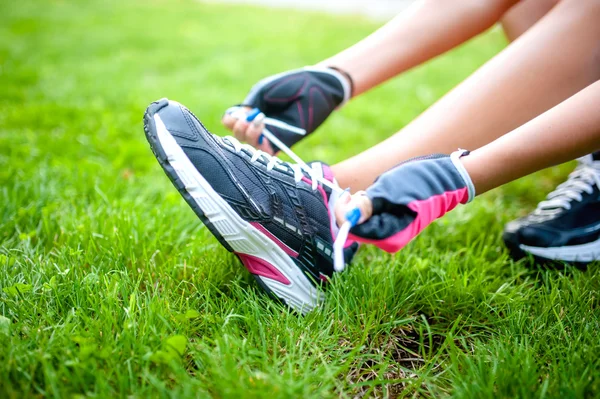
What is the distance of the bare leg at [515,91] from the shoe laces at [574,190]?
301mm

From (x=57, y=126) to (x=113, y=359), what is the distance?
204 cm

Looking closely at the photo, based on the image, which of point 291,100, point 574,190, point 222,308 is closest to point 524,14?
point 574,190

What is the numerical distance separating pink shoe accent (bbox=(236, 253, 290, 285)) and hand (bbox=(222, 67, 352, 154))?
0.37 m

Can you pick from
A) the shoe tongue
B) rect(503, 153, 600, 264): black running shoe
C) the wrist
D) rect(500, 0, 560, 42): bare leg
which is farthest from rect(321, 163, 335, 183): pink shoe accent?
rect(500, 0, 560, 42): bare leg

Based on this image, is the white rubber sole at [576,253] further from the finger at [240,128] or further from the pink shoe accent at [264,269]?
the finger at [240,128]

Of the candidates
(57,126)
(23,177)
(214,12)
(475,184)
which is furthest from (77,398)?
(214,12)

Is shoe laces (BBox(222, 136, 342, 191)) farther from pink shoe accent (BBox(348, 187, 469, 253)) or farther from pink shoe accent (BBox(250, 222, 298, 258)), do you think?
pink shoe accent (BBox(348, 187, 469, 253))

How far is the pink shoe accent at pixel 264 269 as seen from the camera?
1144mm

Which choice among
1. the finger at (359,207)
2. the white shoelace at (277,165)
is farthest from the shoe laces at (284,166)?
the finger at (359,207)

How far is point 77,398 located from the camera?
Result: 77 cm

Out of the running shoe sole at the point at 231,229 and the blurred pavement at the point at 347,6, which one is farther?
the blurred pavement at the point at 347,6

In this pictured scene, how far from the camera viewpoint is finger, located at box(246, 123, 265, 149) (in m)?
1.35

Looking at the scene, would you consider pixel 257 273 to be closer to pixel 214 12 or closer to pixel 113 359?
pixel 113 359

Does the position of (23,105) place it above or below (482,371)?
above
